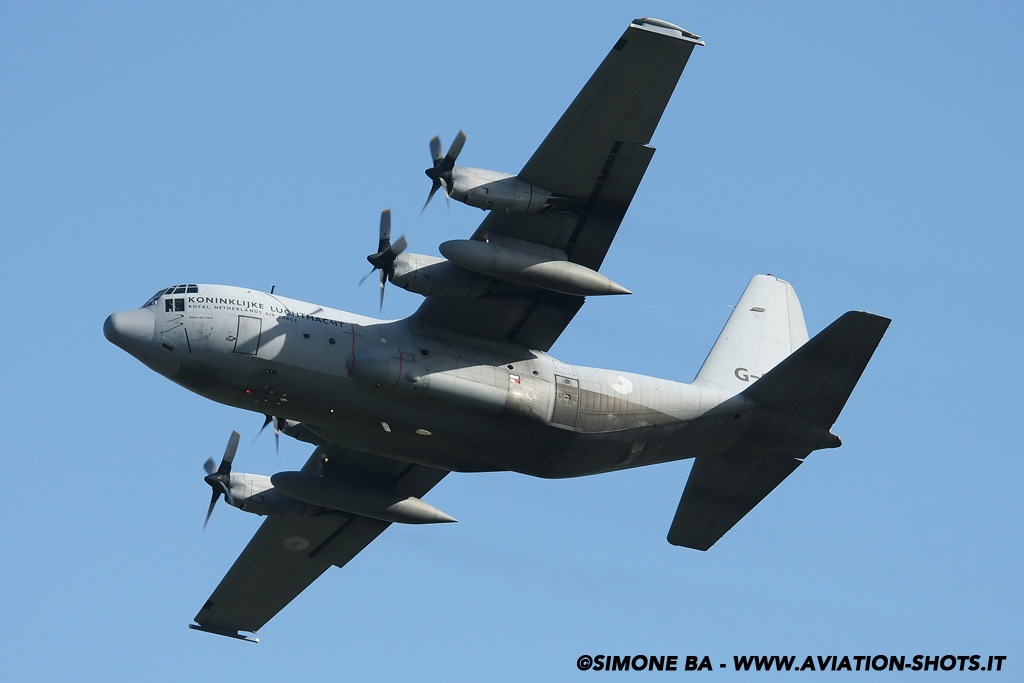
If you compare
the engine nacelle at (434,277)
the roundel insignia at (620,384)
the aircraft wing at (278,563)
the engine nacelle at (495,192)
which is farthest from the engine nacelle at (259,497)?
the engine nacelle at (495,192)

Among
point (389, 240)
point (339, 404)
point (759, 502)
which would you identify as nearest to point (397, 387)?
point (339, 404)

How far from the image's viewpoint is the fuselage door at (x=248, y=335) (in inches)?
912

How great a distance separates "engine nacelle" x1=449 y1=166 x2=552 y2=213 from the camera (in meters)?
22.6

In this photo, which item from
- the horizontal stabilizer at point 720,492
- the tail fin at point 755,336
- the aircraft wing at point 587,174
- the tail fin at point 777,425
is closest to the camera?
the aircraft wing at point 587,174

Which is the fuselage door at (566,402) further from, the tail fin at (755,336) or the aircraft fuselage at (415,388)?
the tail fin at (755,336)

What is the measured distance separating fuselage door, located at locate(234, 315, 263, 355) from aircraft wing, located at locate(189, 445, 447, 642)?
6.43 m

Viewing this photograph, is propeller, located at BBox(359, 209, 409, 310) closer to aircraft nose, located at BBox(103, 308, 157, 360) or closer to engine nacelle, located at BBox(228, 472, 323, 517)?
aircraft nose, located at BBox(103, 308, 157, 360)

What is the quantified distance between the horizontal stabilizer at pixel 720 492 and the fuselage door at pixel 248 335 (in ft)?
30.0

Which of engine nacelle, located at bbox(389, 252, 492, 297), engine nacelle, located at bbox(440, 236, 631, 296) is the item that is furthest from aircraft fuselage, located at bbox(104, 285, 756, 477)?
engine nacelle, located at bbox(440, 236, 631, 296)

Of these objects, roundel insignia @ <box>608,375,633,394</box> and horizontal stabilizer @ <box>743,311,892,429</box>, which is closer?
horizontal stabilizer @ <box>743,311,892,429</box>

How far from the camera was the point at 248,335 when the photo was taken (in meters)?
23.2

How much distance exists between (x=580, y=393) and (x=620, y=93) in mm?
5499

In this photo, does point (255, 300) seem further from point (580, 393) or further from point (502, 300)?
point (580, 393)

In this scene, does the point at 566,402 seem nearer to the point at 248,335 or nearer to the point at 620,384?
the point at 620,384
